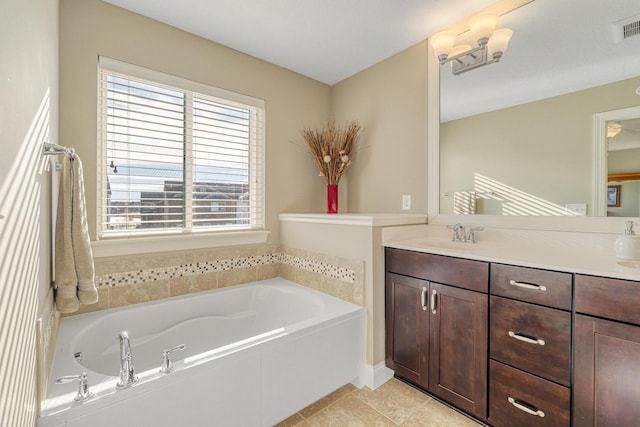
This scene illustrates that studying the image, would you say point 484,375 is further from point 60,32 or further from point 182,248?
point 60,32

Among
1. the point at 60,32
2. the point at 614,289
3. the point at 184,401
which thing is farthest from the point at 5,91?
the point at 614,289

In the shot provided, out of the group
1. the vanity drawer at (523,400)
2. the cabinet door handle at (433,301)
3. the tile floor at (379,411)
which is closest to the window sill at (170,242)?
the tile floor at (379,411)

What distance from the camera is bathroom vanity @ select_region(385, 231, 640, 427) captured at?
1167 millimetres

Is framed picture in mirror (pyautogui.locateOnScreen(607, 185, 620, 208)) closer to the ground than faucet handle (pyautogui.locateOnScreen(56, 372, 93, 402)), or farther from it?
farther from it

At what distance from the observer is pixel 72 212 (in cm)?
129

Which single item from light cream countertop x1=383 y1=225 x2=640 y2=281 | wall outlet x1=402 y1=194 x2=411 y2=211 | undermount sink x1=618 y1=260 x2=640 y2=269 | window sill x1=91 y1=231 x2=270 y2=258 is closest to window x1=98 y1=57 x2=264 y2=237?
window sill x1=91 y1=231 x2=270 y2=258

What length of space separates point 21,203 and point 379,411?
189 centimetres

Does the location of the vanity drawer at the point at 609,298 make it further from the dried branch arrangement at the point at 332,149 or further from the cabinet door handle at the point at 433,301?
the dried branch arrangement at the point at 332,149

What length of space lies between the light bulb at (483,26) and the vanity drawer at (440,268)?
1461 millimetres

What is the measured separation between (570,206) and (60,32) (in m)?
3.13

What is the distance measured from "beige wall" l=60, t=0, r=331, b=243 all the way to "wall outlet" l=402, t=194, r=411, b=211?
89 cm

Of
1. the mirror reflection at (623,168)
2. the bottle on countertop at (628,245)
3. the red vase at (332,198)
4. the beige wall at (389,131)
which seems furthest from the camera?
the red vase at (332,198)

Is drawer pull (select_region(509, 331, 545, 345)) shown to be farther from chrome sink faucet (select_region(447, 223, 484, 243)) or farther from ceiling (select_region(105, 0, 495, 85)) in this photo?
ceiling (select_region(105, 0, 495, 85))

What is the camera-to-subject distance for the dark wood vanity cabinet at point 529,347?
1288 millimetres
